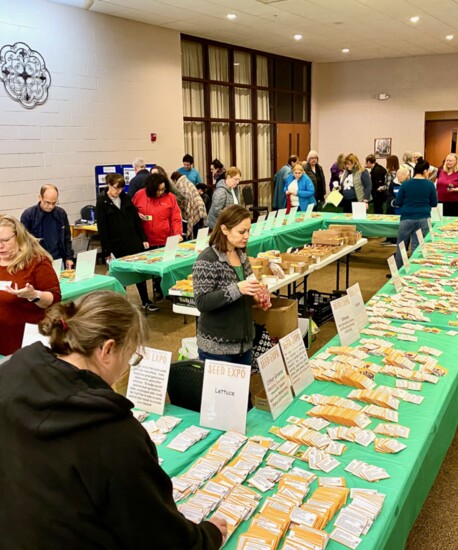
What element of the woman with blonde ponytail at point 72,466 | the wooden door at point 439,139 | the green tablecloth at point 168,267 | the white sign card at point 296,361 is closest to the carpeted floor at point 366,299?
the green tablecloth at point 168,267

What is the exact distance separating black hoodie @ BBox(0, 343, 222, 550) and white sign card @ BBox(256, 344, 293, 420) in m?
0.99

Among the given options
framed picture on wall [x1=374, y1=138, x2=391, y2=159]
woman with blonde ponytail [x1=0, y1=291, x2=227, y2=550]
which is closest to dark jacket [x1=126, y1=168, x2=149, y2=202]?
woman with blonde ponytail [x1=0, y1=291, x2=227, y2=550]

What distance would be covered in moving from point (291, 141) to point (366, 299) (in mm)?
7194

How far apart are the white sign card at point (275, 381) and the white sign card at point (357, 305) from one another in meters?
0.90

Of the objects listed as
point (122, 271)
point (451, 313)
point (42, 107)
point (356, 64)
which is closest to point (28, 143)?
point (42, 107)

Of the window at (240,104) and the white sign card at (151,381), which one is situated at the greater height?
the window at (240,104)

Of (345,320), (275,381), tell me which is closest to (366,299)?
(345,320)

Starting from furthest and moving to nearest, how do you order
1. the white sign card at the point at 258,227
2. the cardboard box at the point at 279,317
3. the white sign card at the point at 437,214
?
1. the white sign card at the point at 437,214
2. the white sign card at the point at 258,227
3. the cardboard box at the point at 279,317

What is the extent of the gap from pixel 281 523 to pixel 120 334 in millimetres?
702

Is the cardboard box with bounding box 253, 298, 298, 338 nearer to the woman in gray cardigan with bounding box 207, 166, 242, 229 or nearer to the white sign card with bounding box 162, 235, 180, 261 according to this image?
the white sign card with bounding box 162, 235, 180, 261

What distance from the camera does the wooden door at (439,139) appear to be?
39.7 feet

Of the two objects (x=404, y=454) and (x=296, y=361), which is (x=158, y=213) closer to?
(x=296, y=361)

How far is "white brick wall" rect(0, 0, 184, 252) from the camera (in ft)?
21.2

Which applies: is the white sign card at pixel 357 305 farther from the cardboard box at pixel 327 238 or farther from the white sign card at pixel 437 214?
the white sign card at pixel 437 214
